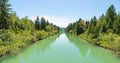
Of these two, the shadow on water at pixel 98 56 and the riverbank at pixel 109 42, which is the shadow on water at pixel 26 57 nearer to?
the shadow on water at pixel 98 56

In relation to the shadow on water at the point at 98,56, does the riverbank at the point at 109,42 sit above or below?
above

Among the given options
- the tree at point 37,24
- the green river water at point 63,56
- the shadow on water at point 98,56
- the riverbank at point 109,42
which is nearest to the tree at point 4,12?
the green river water at point 63,56

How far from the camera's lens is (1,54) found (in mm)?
22156

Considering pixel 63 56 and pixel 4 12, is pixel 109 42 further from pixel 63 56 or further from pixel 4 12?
pixel 4 12

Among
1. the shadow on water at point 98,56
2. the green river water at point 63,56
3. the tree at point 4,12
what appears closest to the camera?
the green river water at point 63,56

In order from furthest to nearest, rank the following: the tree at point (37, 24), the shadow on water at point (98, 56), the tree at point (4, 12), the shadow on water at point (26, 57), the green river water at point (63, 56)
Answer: the tree at point (37, 24)
the tree at point (4, 12)
the shadow on water at point (98, 56)
the green river water at point (63, 56)
the shadow on water at point (26, 57)

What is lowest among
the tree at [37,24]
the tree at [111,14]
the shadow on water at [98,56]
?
the shadow on water at [98,56]

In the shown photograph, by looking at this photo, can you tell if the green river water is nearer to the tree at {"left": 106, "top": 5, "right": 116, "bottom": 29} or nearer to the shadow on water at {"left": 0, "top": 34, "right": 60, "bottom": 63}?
the shadow on water at {"left": 0, "top": 34, "right": 60, "bottom": 63}

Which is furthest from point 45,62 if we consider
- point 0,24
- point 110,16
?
point 110,16

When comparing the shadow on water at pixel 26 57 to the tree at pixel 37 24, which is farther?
the tree at pixel 37 24

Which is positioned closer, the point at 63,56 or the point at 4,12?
the point at 63,56

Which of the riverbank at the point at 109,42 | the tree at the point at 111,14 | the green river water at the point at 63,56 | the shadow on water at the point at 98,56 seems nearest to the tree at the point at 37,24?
the tree at the point at 111,14

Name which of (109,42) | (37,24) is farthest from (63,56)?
(37,24)

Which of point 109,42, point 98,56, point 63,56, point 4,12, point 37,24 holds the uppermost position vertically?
point 4,12
